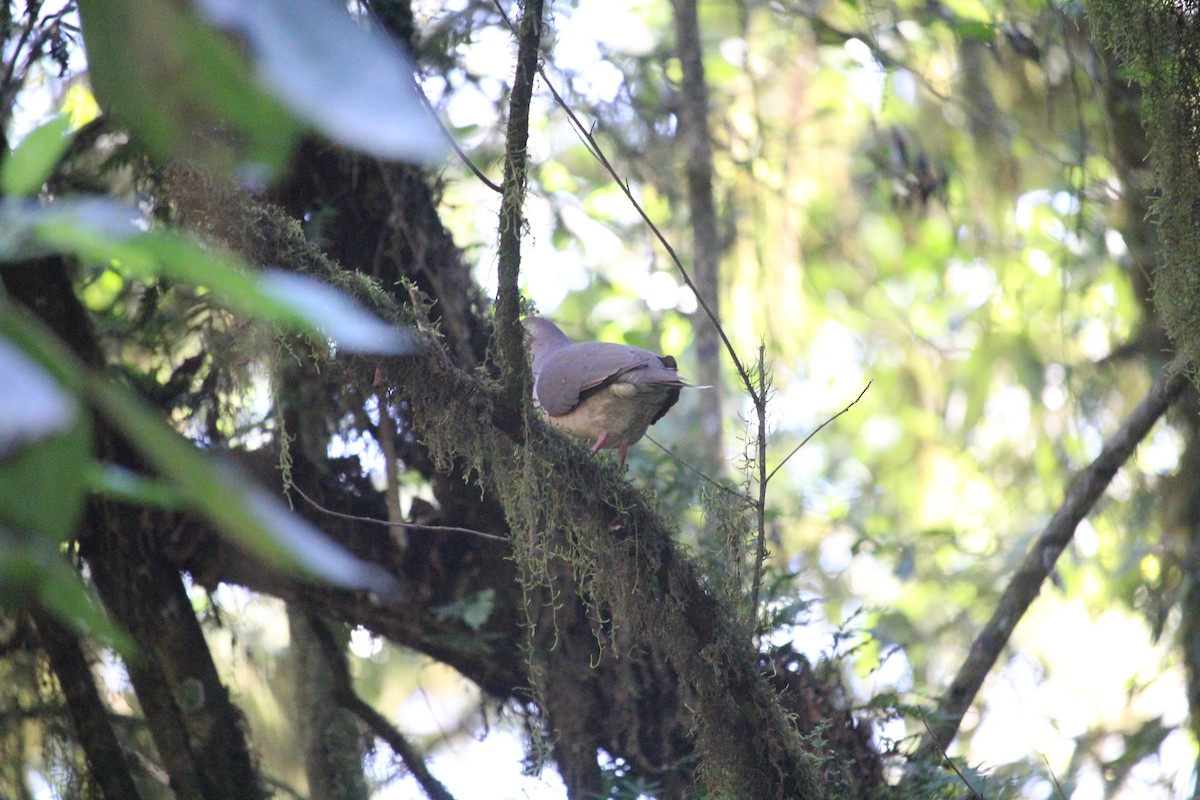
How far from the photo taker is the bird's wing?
4637 millimetres

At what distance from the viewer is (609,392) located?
4.68 m

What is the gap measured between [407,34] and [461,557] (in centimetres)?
233

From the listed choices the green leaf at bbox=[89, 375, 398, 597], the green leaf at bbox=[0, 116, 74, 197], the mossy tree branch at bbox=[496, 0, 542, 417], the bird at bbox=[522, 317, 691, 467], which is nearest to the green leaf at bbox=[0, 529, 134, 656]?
the green leaf at bbox=[89, 375, 398, 597]

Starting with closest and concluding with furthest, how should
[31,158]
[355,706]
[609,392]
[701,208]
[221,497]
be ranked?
[221,497] → [31,158] → [609,392] → [355,706] → [701,208]

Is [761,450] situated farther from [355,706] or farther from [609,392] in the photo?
[355,706]

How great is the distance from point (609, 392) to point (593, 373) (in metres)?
0.12

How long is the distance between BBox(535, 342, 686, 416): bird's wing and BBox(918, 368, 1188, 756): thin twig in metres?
1.69

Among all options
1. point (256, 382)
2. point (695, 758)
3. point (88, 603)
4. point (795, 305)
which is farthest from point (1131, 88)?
point (88, 603)

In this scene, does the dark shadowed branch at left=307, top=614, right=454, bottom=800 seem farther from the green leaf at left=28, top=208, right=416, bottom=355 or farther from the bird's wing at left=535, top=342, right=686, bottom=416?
the green leaf at left=28, top=208, right=416, bottom=355

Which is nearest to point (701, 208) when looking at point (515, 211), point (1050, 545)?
point (1050, 545)

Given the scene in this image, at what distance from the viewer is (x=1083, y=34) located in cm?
547

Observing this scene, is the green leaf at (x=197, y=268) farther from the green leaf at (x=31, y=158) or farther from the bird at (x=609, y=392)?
the bird at (x=609, y=392)

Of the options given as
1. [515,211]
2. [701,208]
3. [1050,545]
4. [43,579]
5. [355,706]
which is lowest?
[43,579]

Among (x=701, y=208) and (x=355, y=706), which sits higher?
(x=701, y=208)
